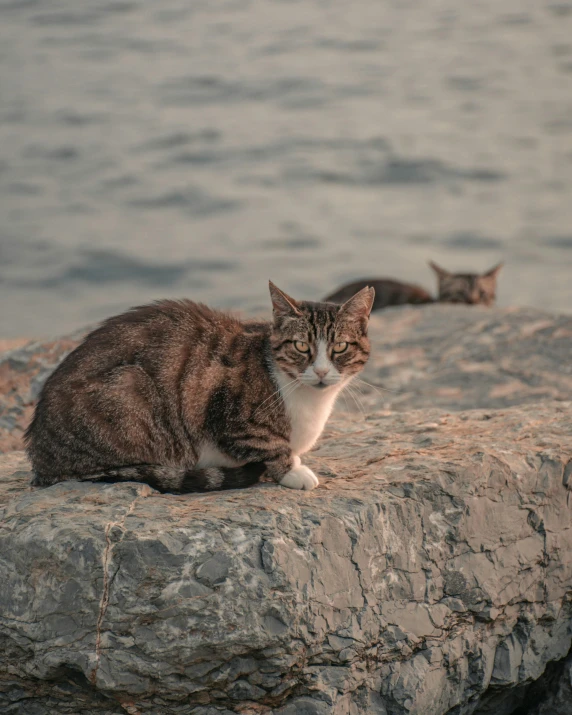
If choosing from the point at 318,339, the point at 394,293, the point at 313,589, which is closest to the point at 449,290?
the point at 394,293

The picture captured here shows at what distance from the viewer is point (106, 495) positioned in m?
4.31

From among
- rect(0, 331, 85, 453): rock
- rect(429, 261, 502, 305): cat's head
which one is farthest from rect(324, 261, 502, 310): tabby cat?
rect(0, 331, 85, 453): rock

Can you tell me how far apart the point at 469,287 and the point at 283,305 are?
8.45 metres

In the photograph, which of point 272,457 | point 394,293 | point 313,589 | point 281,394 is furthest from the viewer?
point 394,293

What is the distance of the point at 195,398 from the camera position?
460 centimetres

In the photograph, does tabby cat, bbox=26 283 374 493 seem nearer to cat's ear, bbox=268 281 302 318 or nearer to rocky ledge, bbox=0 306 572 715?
cat's ear, bbox=268 281 302 318

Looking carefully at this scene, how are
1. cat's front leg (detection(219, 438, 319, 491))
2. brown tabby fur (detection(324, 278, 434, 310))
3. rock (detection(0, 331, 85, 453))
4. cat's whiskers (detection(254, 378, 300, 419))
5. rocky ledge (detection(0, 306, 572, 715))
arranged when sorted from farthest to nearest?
brown tabby fur (detection(324, 278, 434, 310)) < rock (detection(0, 331, 85, 453)) < cat's whiskers (detection(254, 378, 300, 419)) < cat's front leg (detection(219, 438, 319, 491)) < rocky ledge (detection(0, 306, 572, 715))

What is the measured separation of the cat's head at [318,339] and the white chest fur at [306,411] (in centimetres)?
10

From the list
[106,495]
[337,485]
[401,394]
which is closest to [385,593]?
[337,485]

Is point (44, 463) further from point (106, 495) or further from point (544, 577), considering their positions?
point (544, 577)

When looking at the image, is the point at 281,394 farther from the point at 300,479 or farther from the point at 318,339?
the point at 300,479

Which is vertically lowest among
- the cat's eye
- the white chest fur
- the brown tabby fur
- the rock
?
the brown tabby fur

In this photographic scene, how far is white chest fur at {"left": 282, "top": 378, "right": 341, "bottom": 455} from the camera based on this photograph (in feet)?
15.4

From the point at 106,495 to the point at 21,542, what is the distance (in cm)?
48
